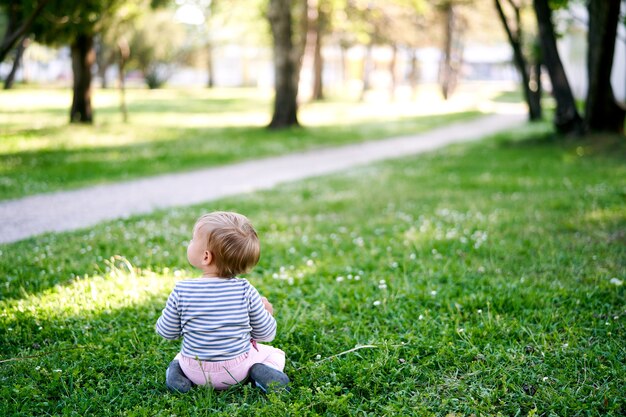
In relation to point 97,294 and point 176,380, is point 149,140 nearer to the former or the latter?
point 97,294

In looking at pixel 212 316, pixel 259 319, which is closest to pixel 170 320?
pixel 212 316

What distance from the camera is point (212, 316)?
3295 mm

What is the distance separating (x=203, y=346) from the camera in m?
3.34

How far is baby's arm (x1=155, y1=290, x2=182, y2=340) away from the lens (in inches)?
130

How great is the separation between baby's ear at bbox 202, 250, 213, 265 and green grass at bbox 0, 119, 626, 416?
78 centimetres

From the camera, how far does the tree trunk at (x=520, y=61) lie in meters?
17.5

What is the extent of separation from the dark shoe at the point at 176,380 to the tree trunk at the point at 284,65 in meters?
16.8

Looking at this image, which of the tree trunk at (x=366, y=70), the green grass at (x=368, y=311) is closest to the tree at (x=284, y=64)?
the green grass at (x=368, y=311)

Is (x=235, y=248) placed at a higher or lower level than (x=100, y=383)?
higher

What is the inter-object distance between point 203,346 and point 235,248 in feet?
2.08

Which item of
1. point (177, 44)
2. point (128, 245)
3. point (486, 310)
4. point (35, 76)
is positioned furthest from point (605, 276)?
point (35, 76)

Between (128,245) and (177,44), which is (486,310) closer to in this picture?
(128,245)

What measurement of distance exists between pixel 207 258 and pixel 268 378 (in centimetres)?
80

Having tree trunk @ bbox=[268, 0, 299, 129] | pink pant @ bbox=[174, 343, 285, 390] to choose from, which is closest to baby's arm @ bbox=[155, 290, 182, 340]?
pink pant @ bbox=[174, 343, 285, 390]
